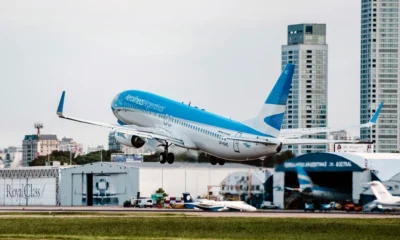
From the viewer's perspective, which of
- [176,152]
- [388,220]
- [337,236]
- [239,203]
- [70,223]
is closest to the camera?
[337,236]

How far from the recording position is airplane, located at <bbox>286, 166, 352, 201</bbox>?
595ft

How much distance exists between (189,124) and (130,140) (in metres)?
7.10

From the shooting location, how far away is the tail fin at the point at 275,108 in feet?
406

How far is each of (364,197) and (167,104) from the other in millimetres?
47333

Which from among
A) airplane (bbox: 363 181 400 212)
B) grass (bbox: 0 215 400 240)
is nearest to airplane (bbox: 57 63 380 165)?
grass (bbox: 0 215 400 240)

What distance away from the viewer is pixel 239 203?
16588 cm

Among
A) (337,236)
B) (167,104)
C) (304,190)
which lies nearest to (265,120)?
(167,104)

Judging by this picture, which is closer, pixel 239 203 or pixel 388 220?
pixel 388 220

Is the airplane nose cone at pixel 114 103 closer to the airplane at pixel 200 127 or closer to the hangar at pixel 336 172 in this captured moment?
the airplane at pixel 200 127

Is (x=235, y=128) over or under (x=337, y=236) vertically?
over

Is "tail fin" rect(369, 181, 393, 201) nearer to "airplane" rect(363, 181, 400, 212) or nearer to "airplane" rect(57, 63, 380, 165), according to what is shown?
"airplane" rect(363, 181, 400, 212)

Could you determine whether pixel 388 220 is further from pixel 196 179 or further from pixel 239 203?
pixel 196 179

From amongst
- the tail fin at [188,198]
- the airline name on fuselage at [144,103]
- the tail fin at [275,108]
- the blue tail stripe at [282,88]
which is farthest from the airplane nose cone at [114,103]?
the tail fin at [188,198]

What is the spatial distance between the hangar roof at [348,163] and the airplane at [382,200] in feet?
51.4
